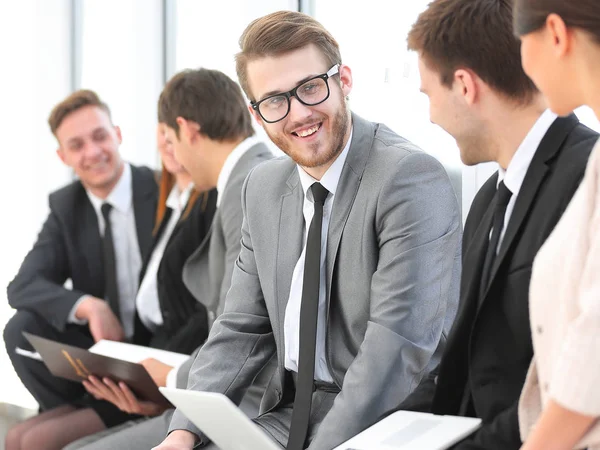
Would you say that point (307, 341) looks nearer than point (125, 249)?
Yes

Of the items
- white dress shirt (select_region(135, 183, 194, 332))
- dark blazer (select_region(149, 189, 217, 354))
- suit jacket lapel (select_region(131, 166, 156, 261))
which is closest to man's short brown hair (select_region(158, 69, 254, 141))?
dark blazer (select_region(149, 189, 217, 354))

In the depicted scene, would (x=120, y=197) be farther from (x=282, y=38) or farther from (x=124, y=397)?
(x=282, y=38)

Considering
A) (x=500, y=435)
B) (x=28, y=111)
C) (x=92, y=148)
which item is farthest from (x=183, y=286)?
(x=28, y=111)

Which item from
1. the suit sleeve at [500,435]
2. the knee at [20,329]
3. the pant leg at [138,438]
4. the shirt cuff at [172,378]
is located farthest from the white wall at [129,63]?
the suit sleeve at [500,435]

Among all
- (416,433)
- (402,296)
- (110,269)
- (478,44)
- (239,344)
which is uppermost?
(478,44)

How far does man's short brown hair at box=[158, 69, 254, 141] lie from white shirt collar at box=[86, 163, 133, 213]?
2.59 feet

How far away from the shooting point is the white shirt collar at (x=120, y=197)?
158 inches

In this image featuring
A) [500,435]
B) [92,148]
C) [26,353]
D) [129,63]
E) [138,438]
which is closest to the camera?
[500,435]

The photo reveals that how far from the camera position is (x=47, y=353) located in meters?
3.41

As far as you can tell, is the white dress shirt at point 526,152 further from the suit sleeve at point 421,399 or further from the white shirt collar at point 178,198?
the white shirt collar at point 178,198

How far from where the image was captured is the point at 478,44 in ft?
5.68

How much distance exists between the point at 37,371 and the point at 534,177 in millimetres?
2807

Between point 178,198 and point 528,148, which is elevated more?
point 528,148

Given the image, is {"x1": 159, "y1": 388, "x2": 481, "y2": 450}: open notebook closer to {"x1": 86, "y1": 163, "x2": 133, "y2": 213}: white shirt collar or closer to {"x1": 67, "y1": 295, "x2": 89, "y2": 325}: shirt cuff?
{"x1": 67, "y1": 295, "x2": 89, "y2": 325}: shirt cuff
